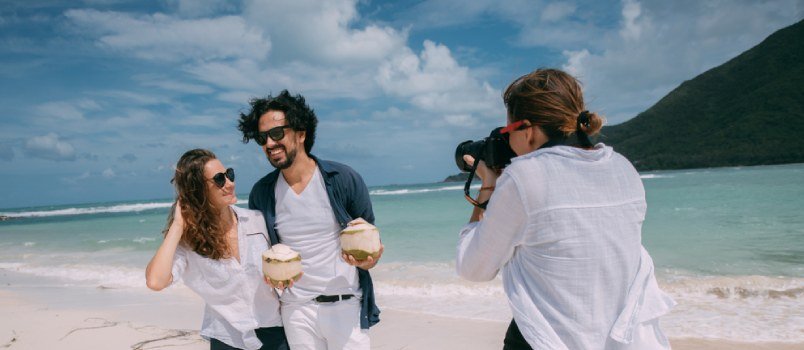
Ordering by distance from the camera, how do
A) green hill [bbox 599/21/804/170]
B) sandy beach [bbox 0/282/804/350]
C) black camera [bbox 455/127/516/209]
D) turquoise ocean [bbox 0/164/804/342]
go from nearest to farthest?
1. black camera [bbox 455/127/516/209]
2. sandy beach [bbox 0/282/804/350]
3. turquoise ocean [bbox 0/164/804/342]
4. green hill [bbox 599/21/804/170]

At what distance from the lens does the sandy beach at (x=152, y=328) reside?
17.0 ft

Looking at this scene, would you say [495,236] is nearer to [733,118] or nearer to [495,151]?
[495,151]

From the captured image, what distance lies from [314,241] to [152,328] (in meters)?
3.99

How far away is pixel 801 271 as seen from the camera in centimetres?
754

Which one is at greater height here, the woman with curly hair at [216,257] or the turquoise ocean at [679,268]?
the woman with curly hair at [216,257]

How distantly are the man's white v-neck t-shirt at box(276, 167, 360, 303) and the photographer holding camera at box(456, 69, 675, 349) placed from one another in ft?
4.37

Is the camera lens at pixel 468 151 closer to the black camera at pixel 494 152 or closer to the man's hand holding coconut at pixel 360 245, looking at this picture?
the black camera at pixel 494 152

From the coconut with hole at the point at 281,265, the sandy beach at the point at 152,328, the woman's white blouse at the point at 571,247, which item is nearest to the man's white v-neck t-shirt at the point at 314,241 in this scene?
the coconut with hole at the point at 281,265

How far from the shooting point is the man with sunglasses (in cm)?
285

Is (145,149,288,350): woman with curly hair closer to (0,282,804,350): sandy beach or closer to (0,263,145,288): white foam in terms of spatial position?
(0,282,804,350): sandy beach

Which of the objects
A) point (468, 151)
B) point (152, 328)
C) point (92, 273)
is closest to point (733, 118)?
point (92, 273)

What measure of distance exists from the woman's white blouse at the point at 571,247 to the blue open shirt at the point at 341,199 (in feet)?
4.62

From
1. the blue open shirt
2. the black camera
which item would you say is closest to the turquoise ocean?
the blue open shirt

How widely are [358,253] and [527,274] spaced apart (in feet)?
3.99
